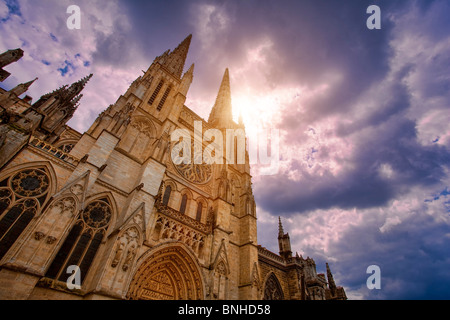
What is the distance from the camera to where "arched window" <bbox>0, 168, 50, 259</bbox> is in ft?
24.4

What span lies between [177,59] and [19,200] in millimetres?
19755

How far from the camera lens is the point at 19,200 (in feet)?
26.0

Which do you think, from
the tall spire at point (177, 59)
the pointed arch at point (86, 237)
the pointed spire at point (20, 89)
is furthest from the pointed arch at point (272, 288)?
the pointed spire at point (20, 89)

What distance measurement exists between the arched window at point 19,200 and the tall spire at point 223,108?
645 inches

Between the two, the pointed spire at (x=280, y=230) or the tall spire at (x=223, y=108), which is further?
the tall spire at (x=223, y=108)

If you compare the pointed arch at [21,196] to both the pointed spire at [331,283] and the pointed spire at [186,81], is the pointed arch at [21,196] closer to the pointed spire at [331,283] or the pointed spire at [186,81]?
the pointed spire at [186,81]

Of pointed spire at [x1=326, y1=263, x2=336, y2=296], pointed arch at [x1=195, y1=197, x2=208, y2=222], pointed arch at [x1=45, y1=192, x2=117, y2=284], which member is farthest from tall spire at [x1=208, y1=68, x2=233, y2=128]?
pointed spire at [x1=326, y1=263, x2=336, y2=296]

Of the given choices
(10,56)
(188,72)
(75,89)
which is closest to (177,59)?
(188,72)

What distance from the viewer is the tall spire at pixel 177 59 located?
837 inches

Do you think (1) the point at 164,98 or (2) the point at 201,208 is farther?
(1) the point at 164,98

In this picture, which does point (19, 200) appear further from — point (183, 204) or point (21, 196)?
point (183, 204)

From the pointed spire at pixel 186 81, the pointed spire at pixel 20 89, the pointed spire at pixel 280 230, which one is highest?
the pointed spire at pixel 186 81
